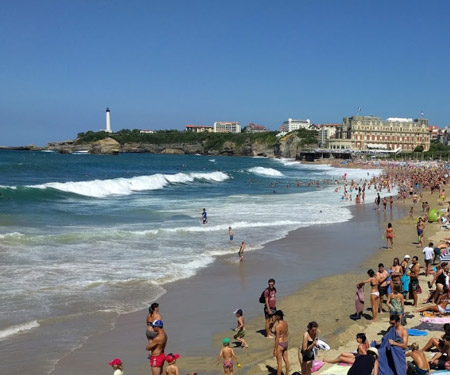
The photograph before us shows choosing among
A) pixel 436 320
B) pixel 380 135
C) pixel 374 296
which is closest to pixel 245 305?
pixel 374 296

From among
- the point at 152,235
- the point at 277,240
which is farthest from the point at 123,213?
the point at 277,240

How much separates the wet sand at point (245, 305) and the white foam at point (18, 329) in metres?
1.43

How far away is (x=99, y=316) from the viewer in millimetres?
11062

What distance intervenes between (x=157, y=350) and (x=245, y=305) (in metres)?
4.64

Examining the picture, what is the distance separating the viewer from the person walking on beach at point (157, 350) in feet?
24.9

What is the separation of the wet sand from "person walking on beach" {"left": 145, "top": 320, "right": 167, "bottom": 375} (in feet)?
2.45

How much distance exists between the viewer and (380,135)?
13550cm

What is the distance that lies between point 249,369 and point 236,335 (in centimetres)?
116

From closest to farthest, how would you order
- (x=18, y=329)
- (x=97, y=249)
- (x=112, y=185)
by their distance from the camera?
(x=18, y=329)
(x=97, y=249)
(x=112, y=185)

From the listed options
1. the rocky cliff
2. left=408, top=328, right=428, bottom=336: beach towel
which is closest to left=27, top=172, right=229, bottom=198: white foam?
left=408, top=328, right=428, bottom=336: beach towel

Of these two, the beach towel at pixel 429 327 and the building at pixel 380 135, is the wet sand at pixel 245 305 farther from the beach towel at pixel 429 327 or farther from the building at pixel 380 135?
the building at pixel 380 135

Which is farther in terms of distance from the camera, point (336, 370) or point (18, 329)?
point (18, 329)

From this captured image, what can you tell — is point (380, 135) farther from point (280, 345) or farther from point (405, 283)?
point (280, 345)

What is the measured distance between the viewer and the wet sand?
891 cm
